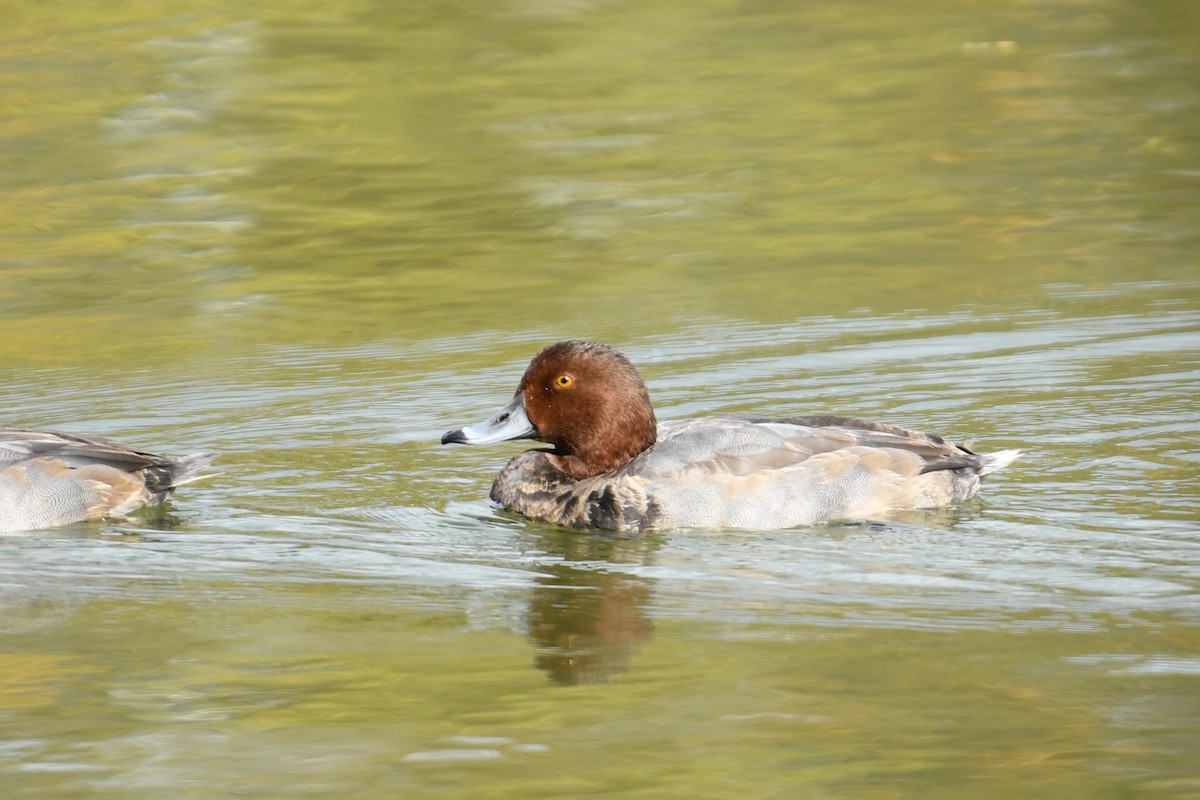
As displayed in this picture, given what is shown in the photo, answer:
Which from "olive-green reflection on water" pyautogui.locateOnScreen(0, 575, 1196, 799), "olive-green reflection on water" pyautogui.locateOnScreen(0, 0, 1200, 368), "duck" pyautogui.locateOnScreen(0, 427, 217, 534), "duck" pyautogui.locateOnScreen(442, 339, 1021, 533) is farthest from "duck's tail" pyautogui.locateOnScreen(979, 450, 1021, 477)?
"olive-green reflection on water" pyautogui.locateOnScreen(0, 0, 1200, 368)

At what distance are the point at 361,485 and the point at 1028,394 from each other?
3845mm

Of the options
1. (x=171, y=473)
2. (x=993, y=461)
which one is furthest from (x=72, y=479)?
(x=993, y=461)

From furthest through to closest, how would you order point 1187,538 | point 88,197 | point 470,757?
point 88,197 < point 1187,538 < point 470,757

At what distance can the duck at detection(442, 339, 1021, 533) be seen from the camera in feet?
29.9

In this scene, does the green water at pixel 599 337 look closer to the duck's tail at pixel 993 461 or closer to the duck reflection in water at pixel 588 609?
the duck reflection in water at pixel 588 609

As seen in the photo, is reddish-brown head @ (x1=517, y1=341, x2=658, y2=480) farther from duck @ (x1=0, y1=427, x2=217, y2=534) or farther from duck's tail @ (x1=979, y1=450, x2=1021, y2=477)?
Result: duck @ (x1=0, y1=427, x2=217, y2=534)

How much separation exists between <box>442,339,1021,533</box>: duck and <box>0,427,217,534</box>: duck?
144 cm

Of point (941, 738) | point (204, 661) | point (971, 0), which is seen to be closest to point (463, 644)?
point (204, 661)

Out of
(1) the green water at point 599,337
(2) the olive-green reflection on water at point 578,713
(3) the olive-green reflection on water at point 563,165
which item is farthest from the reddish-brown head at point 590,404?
(3) the olive-green reflection on water at point 563,165

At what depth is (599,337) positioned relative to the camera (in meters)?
13.2

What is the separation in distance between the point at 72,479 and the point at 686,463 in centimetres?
289

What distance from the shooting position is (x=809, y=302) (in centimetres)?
1382

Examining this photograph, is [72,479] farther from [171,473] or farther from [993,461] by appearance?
[993,461]

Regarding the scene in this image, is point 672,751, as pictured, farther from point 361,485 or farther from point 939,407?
point 939,407
